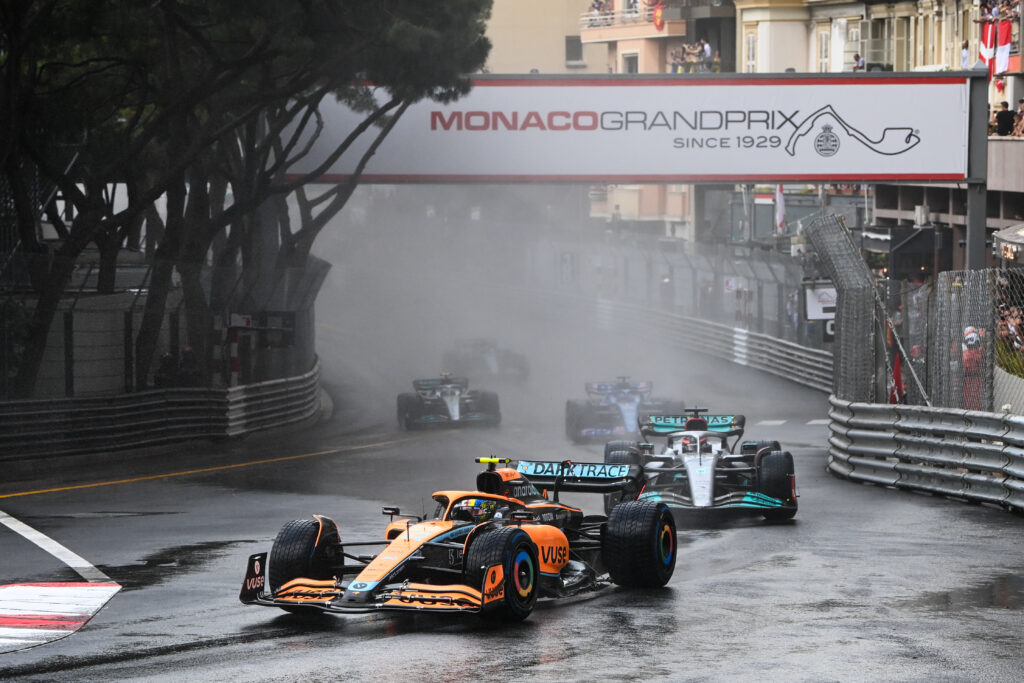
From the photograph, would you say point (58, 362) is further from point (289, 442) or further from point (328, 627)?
point (328, 627)

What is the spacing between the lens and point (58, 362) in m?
24.4

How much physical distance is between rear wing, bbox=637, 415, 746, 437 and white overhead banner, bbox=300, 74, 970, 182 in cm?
1155

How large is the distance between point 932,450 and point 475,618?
903cm

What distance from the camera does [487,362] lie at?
3950 cm

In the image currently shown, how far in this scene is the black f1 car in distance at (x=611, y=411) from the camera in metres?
26.5

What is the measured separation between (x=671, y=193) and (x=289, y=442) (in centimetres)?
3953

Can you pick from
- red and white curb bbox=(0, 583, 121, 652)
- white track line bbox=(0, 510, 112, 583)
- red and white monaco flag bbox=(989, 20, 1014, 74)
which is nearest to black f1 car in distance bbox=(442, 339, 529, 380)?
red and white monaco flag bbox=(989, 20, 1014, 74)

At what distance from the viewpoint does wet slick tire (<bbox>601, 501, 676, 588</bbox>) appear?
12211 millimetres

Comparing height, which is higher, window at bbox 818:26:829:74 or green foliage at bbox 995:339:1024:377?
window at bbox 818:26:829:74

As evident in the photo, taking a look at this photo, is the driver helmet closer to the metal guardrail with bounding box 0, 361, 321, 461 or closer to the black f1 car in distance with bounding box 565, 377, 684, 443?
the metal guardrail with bounding box 0, 361, 321, 461

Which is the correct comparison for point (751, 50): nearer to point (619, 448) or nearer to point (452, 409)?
point (452, 409)

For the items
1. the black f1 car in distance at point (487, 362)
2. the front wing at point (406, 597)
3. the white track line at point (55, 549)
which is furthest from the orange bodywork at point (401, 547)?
the black f1 car in distance at point (487, 362)

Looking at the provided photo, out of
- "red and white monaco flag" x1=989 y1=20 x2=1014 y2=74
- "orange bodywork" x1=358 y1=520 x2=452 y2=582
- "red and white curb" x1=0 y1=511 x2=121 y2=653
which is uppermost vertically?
"red and white monaco flag" x1=989 y1=20 x2=1014 y2=74

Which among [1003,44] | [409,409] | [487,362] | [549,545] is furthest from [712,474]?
[1003,44]
